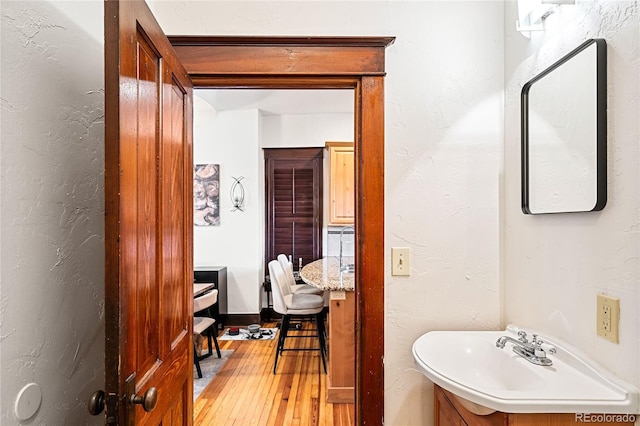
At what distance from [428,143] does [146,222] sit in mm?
1189

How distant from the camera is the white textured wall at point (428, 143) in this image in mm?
1726

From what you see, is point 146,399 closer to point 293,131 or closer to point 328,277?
point 328,277

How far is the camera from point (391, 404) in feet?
5.65

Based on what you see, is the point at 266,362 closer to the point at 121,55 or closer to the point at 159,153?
the point at 159,153

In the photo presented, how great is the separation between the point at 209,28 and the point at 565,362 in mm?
1865

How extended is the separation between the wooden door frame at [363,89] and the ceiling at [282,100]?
2.51 m

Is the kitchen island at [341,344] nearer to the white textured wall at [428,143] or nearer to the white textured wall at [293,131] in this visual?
the white textured wall at [428,143]

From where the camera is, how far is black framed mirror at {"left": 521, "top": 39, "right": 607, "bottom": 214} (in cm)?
116

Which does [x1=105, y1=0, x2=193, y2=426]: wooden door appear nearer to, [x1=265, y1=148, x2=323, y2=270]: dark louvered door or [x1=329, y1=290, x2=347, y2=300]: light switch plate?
[x1=329, y1=290, x2=347, y2=300]: light switch plate

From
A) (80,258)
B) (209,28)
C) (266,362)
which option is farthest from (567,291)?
(266,362)

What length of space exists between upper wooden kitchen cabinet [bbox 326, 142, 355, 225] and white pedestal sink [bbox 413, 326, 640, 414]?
3443 mm

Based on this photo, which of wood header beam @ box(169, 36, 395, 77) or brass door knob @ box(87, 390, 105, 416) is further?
wood header beam @ box(169, 36, 395, 77)

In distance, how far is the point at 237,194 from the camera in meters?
4.95

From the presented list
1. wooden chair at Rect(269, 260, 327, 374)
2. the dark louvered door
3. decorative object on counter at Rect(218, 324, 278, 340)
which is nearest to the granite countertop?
wooden chair at Rect(269, 260, 327, 374)
